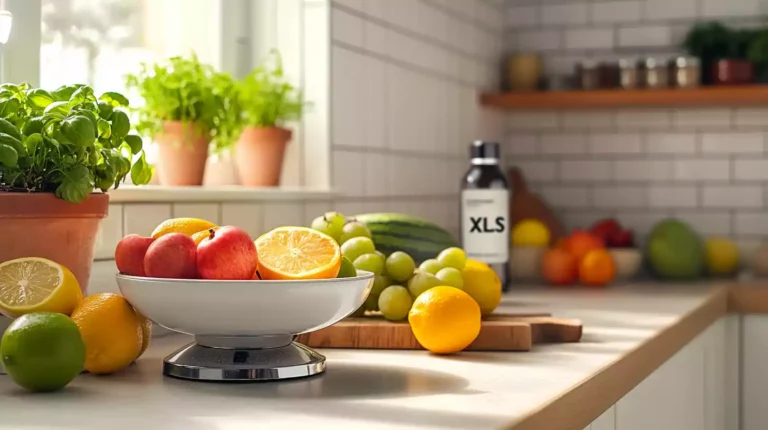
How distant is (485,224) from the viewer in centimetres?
219

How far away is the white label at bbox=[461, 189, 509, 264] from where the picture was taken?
220 centimetres

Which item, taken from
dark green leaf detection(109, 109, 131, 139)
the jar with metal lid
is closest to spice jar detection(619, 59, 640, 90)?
the jar with metal lid

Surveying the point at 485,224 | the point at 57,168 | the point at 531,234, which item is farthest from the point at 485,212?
the point at 57,168

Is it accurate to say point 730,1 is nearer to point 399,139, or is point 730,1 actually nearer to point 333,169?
point 399,139

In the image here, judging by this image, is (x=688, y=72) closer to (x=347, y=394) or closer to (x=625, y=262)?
(x=625, y=262)

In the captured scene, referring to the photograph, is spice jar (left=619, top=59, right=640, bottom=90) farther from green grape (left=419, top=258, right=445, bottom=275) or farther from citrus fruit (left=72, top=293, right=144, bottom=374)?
citrus fruit (left=72, top=293, right=144, bottom=374)

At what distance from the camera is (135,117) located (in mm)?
1854

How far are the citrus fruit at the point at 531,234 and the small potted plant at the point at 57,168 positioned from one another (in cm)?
156

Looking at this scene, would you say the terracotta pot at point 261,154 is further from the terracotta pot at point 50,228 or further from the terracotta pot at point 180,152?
the terracotta pot at point 50,228

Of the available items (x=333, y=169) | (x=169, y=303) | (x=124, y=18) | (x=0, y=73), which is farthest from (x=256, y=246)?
(x=333, y=169)

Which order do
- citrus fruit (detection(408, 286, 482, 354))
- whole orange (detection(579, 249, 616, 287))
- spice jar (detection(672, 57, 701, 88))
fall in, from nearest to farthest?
1. citrus fruit (detection(408, 286, 482, 354))
2. whole orange (detection(579, 249, 616, 287))
3. spice jar (detection(672, 57, 701, 88))

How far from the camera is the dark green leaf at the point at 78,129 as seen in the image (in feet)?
3.80

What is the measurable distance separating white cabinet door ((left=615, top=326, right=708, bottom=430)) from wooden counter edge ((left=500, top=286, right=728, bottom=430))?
0.02m

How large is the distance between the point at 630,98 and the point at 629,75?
0.07 meters
